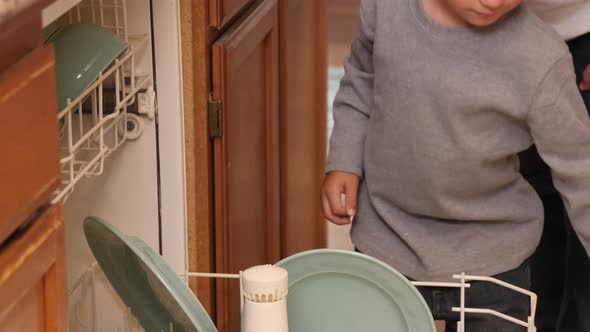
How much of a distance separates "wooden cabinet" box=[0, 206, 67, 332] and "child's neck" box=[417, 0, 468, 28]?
2.13 feet

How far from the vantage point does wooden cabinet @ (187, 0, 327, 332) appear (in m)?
1.29

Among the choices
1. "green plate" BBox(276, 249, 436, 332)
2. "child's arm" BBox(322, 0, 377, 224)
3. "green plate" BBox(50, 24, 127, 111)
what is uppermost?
"green plate" BBox(50, 24, 127, 111)

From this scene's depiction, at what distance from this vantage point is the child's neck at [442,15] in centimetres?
128

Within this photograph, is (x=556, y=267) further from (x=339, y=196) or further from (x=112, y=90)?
(x=112, y=90)

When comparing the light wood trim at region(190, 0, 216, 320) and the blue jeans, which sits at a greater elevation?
the light wood trim at region(190, 0, 216, 320)

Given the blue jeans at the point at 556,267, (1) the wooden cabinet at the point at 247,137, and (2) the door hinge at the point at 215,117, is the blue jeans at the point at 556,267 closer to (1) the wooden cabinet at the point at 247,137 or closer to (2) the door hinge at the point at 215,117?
(1) the wooden cabinet at the point at 247,137

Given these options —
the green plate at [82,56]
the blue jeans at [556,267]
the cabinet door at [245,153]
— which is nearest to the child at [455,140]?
the cabinet door at [245,153]

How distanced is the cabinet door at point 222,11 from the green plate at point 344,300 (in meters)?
0.33

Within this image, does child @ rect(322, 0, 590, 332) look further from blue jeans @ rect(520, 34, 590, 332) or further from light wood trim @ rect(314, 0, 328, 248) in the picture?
light wood trim @ rect(314, 0, 328, 248)

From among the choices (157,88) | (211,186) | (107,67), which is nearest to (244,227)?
(211,186)

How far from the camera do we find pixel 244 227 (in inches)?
58.8

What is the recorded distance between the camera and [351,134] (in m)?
1.45

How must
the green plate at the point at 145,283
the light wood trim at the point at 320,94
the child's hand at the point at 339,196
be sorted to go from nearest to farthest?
the green plate at the point at 145,283 → the child's hand at the point at 339,196 → the light wood trim at the point at 320,94

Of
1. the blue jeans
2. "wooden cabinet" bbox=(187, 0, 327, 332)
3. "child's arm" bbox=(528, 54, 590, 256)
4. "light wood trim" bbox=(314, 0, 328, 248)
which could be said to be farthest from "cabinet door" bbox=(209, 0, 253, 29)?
"light wood trim" bbox=(314, 0, 328, 248)
